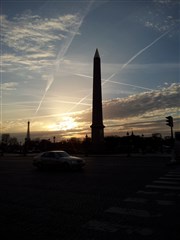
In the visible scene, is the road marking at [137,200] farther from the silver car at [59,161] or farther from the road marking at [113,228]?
the silver car at [59,161]

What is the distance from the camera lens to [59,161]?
20.7 metres

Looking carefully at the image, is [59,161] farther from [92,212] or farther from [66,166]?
[92,212]

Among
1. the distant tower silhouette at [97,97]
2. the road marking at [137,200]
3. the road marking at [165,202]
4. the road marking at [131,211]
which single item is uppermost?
the distant tower silhouette at [97,97]

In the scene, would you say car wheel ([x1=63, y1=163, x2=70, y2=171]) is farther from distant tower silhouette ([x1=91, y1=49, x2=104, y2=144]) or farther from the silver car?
distant tower silhouette ([x1=91, y1=49, x2=104, y2=144])

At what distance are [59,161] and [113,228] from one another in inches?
580

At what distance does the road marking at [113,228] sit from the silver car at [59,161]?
13.7m

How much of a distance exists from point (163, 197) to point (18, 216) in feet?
15.2

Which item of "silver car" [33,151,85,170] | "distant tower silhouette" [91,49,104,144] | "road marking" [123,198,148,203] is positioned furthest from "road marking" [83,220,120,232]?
"distant tower silhouette" [91,49,104,144]

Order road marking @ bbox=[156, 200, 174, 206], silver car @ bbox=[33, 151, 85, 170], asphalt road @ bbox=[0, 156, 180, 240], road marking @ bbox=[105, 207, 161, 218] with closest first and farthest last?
asphalt road @ bbox=[0, 156, 180, 240], road marking @ bbox=[105, 207, 161, 218], road marking @ bbox=[156, 200, 174, 206], silver car @ bbox=[33, 151, 85, 170]

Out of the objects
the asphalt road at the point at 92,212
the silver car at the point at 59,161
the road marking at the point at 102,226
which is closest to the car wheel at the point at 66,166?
the silver car at the point at 59,161

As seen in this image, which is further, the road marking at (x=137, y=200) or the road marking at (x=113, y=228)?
the road marking at (x=137, y=200)

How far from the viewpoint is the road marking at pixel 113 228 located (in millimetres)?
5922

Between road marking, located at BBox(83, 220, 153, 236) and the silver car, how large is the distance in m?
13.7

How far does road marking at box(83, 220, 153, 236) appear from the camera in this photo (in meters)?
5.92
